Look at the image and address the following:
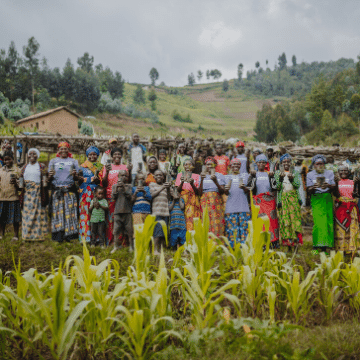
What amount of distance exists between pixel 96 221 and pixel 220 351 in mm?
3642

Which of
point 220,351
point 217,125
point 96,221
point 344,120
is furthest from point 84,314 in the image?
point 217,125

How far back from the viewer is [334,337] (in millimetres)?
2574

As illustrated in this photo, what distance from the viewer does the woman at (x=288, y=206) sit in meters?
5.50

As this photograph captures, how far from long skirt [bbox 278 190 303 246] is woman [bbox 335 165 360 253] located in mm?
583

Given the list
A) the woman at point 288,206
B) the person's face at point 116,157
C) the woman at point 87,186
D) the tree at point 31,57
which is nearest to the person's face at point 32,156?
the woman at point 87,186

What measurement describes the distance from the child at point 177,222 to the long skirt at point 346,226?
2326mm

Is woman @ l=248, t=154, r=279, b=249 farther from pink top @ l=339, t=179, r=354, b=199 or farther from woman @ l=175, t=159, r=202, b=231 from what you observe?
pink top @ l=339, t=179, r=354, b=199

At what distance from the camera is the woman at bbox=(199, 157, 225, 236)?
5.45 meters

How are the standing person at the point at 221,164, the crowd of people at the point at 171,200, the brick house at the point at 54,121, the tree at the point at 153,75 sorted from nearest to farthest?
the crowd of people at the point at 171,200, the standing person at the point at 221,164, the brick house at the point at 54,121, the tree at the point at 153,75

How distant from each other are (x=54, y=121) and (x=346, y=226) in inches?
973

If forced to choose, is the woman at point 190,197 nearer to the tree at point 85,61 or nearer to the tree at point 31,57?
the tree at point 31,57

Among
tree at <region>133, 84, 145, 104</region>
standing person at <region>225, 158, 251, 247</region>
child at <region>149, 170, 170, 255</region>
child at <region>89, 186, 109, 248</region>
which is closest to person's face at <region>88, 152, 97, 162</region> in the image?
child at <region>89, 186, 109, 248</region>

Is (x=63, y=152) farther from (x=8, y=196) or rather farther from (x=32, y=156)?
(x=8, y=196)

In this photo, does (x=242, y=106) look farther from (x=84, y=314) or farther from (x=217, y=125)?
(x=84, y=314)
